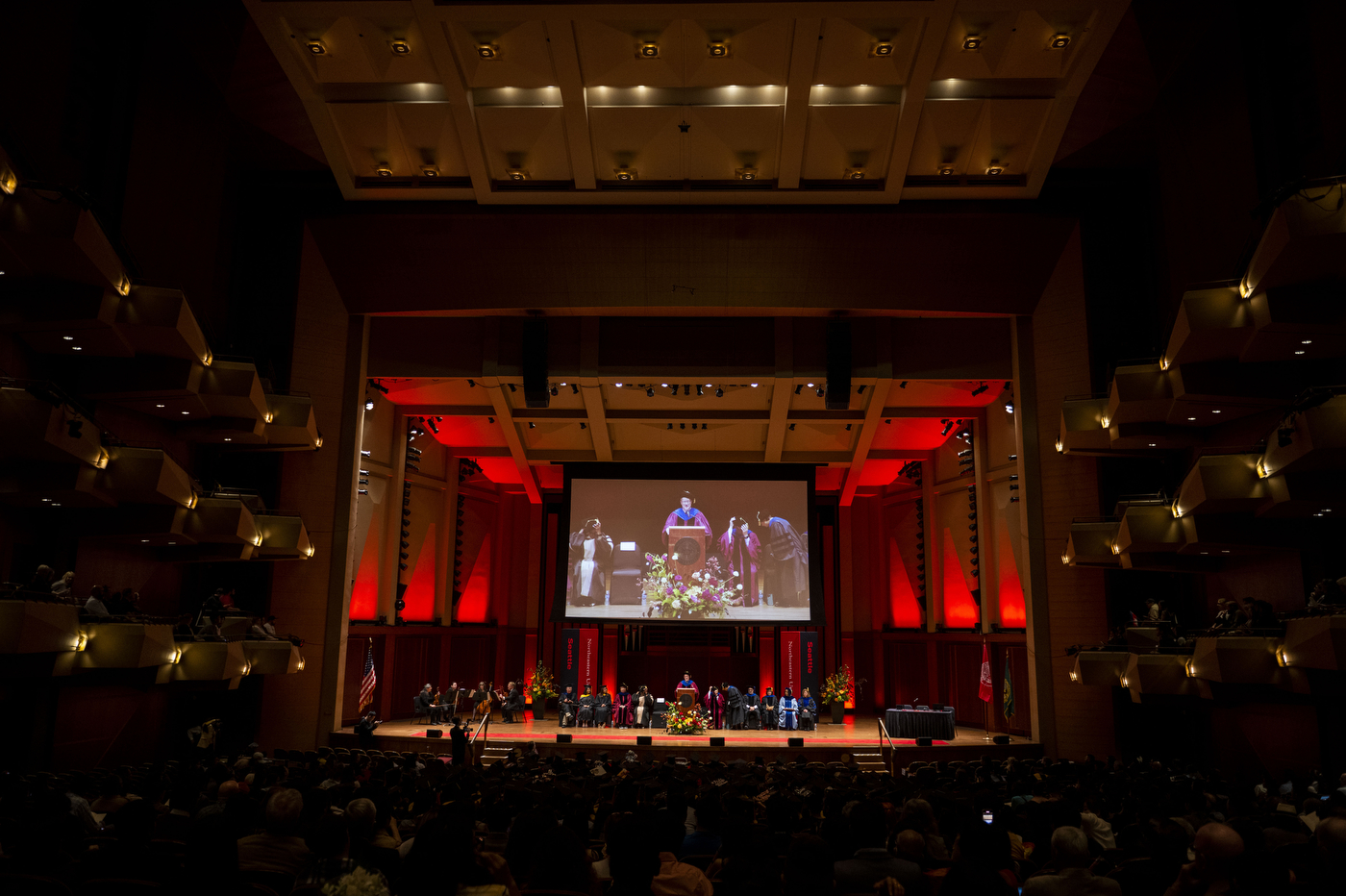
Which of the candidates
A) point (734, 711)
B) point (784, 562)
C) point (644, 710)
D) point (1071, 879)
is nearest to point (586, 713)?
point (644, 710)

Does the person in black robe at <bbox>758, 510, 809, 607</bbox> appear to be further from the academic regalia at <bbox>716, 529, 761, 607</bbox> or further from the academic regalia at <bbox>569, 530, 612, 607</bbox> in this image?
the academic regalia at <bbox>569, 530, 612, 607</bbox>

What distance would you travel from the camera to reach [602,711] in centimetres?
2448

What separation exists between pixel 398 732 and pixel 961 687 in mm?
15756

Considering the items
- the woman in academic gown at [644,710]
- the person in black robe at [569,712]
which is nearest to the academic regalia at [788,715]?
the woman in academic gown at [644,710]

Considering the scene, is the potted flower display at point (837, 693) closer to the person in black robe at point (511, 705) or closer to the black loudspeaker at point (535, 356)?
the person in black robe at point (511, 705)

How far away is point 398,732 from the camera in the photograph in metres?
20.9

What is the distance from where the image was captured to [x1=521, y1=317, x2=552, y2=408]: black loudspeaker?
2261cm

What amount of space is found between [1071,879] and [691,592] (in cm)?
2201

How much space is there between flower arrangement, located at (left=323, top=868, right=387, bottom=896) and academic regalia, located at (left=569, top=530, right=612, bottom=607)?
22.2 m

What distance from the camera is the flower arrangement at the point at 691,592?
2586 cm

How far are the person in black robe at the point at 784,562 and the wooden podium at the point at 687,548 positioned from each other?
5.88 ft

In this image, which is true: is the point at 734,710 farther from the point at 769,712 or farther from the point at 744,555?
the point at 744,555

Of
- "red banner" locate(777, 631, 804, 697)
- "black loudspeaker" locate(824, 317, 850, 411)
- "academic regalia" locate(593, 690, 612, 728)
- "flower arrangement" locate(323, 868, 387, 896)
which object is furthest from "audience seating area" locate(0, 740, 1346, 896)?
"red banner" locate(777, 631, 804, 697)

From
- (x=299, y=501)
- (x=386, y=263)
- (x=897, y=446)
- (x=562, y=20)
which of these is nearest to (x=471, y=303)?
(x=386, y=263)
